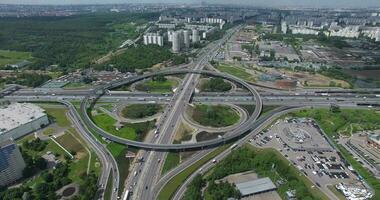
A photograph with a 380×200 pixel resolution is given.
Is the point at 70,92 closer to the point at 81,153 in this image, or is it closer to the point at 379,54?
the point at 81,153

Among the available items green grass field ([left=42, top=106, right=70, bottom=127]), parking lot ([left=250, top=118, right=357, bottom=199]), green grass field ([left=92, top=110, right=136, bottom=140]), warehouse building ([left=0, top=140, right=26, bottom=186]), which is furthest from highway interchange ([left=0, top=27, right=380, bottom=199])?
warehouse building ([left=0, top=140, right=26, bottom=186])

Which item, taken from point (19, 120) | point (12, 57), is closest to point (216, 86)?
point (19, 120)

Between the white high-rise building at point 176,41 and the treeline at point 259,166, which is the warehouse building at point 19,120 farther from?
the white high-rise building at point 176,41

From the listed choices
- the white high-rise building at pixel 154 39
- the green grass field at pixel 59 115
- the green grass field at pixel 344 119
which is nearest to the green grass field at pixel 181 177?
the green grass field at pixel 344 119

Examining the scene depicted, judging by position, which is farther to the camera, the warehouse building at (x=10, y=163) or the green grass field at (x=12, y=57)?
the green grass field at (x=12, y=57)

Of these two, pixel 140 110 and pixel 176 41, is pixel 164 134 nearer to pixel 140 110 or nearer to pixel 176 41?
pixel 140 110
